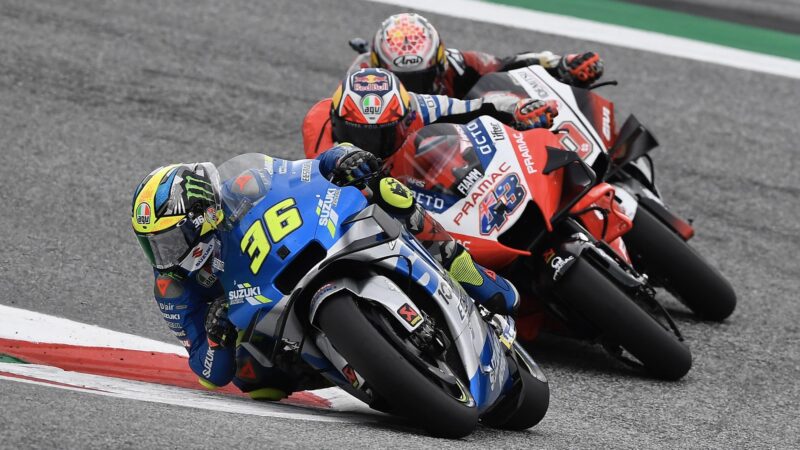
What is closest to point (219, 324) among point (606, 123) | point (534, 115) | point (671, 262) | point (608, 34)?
point (534, 115)

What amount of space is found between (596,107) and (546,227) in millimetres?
1596

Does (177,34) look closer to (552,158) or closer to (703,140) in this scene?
(703,140)

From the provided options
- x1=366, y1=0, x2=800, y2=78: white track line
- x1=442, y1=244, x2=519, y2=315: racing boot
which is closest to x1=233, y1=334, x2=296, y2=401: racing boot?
x1=442, y1=244, x2=519, y2=315: racing boot

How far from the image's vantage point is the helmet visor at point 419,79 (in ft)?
25.4

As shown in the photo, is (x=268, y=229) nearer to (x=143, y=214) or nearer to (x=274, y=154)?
(x=143, y=214)

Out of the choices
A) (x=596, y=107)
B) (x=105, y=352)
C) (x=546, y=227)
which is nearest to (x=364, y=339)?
→ (x=546, y=227)

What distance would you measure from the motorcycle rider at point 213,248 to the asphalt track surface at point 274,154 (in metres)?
0.54

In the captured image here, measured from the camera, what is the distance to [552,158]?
6434mm

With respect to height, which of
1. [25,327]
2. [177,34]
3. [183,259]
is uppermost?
[183,259]

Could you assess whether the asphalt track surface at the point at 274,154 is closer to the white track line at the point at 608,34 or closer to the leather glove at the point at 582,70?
the white track line at the point at 608,34

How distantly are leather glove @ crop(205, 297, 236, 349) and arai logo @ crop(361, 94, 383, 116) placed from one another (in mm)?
1315

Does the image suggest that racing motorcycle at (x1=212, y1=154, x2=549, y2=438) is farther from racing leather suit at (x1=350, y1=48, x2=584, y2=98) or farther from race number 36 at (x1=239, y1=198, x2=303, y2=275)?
racing leather suit at (x1=350, y1=48, x2=584, y2=98)

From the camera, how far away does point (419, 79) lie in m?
7.77

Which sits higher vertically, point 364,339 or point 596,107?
point 364,339
